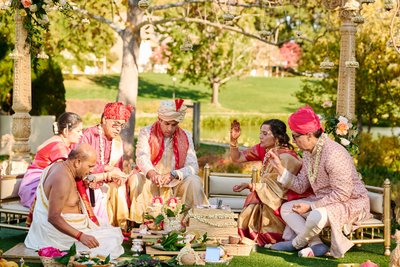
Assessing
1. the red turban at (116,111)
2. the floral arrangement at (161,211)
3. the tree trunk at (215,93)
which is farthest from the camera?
the tree trunk at (215,93)

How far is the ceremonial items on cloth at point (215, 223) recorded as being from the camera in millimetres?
7074

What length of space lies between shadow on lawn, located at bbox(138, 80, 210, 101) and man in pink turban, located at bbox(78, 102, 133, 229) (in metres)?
29.8

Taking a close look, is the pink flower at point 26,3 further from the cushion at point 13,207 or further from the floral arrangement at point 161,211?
the floral arrangement at point 161,211

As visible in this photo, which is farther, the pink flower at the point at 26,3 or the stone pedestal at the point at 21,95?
the stone pedestal at the point at 21,95

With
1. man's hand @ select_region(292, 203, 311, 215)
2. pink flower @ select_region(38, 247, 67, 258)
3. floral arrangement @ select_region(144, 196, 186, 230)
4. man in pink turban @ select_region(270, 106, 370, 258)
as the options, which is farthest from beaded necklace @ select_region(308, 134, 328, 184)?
pink flower @ select_region(38, 247, 67, 258)

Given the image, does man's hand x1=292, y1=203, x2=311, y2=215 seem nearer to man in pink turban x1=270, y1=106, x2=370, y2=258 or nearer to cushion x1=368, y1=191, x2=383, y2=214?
man in pink turban x1=270, y1=106, x2=370, y2=258

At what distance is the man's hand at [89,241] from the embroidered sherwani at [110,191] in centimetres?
114

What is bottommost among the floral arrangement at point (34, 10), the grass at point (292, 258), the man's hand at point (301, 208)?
the grass at point (292, 258)

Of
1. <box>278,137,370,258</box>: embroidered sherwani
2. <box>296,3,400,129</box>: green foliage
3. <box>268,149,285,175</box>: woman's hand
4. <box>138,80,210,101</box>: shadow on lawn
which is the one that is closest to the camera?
<box>278,137,370,258</box>: embroidered sherwani

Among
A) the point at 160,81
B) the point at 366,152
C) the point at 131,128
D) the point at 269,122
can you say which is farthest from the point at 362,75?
the point at 160,81

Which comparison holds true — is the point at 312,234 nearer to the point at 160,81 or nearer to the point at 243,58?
the point at 243,58

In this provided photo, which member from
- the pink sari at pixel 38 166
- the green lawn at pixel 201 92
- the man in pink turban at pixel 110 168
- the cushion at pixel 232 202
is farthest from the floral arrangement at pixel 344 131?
the green lawn at pixel 201 92

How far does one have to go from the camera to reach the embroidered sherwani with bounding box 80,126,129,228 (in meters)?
7.31

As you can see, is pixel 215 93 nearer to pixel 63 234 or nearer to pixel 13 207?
pixel 13 207
